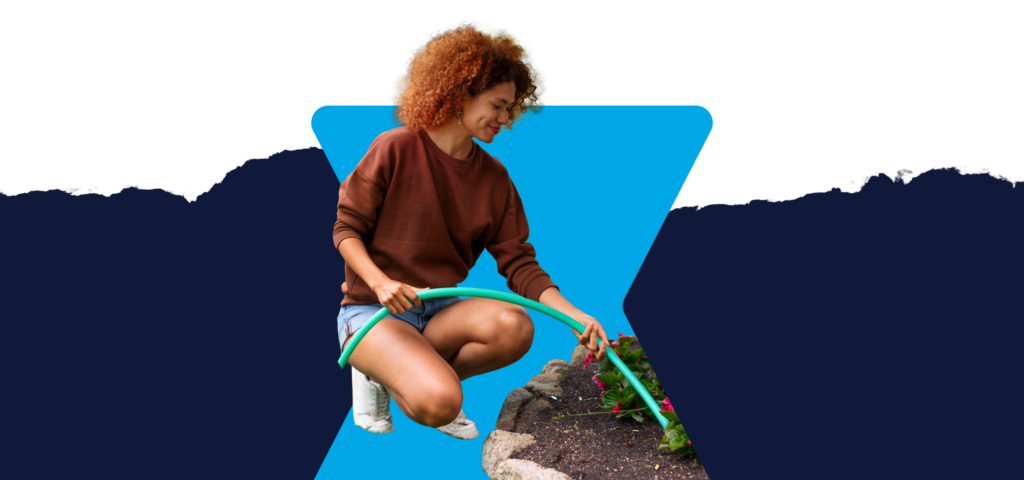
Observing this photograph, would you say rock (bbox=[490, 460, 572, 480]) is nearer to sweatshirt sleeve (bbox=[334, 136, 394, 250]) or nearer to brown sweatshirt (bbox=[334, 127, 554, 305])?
brown sweatshirt (bbox=[334, 127, 554, 305])

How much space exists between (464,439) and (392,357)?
556 millimetres

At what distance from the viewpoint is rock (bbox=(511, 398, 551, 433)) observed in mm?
2965

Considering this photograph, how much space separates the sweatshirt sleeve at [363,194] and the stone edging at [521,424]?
901 mm

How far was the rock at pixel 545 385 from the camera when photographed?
3234 millimetres

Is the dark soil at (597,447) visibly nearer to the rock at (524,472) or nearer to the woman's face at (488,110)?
the rock at (524,472)

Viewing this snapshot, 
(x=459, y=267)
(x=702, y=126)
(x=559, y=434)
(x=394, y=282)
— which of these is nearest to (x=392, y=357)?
(x=394, y=282)

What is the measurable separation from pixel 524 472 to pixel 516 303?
570 millimetres

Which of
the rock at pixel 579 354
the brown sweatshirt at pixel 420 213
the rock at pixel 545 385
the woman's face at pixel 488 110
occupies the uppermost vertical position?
the woman's face at pixel 488 110

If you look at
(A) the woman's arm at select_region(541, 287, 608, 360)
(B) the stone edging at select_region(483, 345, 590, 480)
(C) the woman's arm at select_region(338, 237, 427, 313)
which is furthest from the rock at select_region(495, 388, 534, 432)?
(C) the woman's arm at select_region(338, 237, 427, 313)

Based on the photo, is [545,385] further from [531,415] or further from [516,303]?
[516,303]

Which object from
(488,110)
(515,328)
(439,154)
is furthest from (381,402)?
(488,110)

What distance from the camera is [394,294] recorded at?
259 cm

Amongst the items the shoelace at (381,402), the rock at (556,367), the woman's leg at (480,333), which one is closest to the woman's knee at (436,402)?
the woman's leg at (480,333)

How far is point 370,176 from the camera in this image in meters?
2.75
